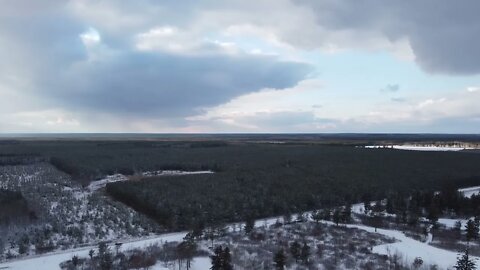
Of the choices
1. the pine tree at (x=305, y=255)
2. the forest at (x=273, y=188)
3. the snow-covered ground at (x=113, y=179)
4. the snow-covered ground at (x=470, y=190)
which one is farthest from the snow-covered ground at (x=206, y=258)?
the snow-covered ground at (x=470, y=190)

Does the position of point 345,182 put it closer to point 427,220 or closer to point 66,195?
point 427,220

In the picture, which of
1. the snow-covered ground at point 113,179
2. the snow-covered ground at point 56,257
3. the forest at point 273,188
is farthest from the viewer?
the snow-covered ground at point 113,179

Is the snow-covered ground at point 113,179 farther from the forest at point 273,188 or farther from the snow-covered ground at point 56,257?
the snow-covered ground at point 56,257

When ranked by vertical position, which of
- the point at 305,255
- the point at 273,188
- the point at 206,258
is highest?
the point at 273,188

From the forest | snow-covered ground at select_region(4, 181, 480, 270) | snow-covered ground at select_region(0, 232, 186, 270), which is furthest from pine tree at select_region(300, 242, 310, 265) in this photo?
the forest

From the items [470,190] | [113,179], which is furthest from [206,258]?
[470,190]

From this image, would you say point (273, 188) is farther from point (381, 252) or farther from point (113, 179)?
point (113, 179)

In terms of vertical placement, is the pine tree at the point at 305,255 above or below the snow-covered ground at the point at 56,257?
above

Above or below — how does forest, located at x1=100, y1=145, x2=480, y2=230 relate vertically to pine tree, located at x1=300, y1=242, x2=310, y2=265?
above

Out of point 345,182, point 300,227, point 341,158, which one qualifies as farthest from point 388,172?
point 300,227

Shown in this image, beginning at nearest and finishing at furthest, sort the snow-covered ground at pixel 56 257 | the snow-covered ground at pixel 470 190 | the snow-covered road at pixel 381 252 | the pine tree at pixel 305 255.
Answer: the snow-covered ground at pixel 56 257, the snow-covered road at pixel 381 252, the pine tree at pixel 305 255, the snow-covered ground at pixel 470 190

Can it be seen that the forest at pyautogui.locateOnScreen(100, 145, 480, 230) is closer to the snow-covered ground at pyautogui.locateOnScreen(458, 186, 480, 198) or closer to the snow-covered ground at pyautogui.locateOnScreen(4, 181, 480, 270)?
the snow-covered ground at pyautogui.locateOnScreen(458, 186, 480, 198)
